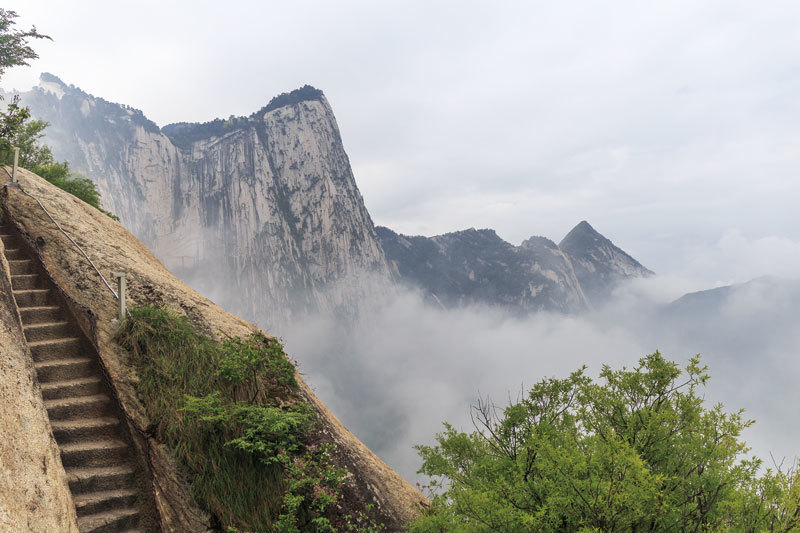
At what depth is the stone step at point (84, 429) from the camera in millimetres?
6116

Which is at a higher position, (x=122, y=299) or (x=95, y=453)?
(x=122, y=299)

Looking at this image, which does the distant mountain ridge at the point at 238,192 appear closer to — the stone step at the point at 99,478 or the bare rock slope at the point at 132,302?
the bare rock slope at the point at 132,302

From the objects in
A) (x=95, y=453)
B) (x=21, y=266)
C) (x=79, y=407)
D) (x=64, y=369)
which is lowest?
(x=95, y=453)

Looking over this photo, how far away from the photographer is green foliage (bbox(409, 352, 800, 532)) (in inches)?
195

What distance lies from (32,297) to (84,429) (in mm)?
3527

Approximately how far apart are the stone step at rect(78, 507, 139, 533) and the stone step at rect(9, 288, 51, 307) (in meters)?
4.73

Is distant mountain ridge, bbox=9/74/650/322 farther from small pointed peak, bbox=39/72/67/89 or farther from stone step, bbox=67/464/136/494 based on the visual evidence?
stone step, bbox=67/464/136/494

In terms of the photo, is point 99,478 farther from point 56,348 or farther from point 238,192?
point 238,192

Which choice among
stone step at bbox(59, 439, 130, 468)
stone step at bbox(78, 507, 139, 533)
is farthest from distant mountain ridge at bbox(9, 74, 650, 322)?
stone step at bbox(78, 507, 139, 533)

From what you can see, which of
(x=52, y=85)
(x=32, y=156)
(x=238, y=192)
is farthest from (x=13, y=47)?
(x=52, y=85)

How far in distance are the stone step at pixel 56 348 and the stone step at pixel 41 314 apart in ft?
1.98

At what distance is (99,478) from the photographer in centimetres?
585

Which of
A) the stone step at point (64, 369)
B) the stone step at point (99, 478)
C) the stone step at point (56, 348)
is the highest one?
the stone step at point (56, 348)

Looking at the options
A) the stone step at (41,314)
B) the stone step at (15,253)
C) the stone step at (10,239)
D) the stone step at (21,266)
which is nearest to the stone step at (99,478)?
the stone step at (41,314)
